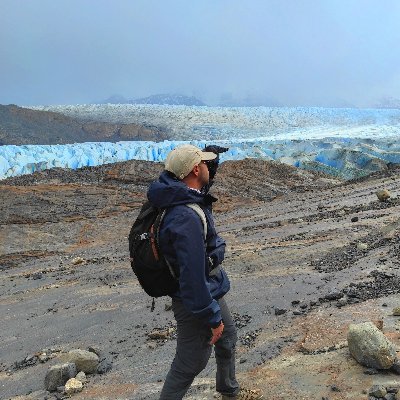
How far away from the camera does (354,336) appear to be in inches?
128

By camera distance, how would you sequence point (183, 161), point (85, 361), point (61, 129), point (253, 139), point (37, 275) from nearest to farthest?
point (183, 161), point (85, 361), point (37, 275), point (253, 139), point (61, 129)

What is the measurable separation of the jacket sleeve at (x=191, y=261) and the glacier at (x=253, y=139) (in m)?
21.5

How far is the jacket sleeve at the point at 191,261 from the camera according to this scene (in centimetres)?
223

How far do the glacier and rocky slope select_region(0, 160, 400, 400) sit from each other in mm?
10240

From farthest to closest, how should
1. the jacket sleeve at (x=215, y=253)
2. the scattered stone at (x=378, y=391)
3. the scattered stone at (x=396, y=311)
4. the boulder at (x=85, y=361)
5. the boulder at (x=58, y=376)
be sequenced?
the boulder at (x=85, y=361), the scattered stone at (x=396, y=311), the boulder at (x=58, y=376), the scattered stone at (x=378, y=391), the jacket sleeve at (x=215, y=253)

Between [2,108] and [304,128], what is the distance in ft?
89.7

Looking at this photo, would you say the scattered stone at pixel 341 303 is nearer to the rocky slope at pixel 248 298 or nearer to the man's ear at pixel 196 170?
the rocky slope at pixel 248 298

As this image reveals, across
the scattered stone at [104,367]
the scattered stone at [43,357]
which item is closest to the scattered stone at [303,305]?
the scattered stone at [104,367]

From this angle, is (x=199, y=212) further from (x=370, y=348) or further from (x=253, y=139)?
(x=253, y=139)

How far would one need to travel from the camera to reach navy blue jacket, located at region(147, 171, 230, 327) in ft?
7.32

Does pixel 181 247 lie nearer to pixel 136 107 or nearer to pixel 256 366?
pixel 256 366

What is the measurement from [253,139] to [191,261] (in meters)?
36.7

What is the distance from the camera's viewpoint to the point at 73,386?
377cm

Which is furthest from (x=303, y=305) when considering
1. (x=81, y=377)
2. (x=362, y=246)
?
(x=362, y=246)
